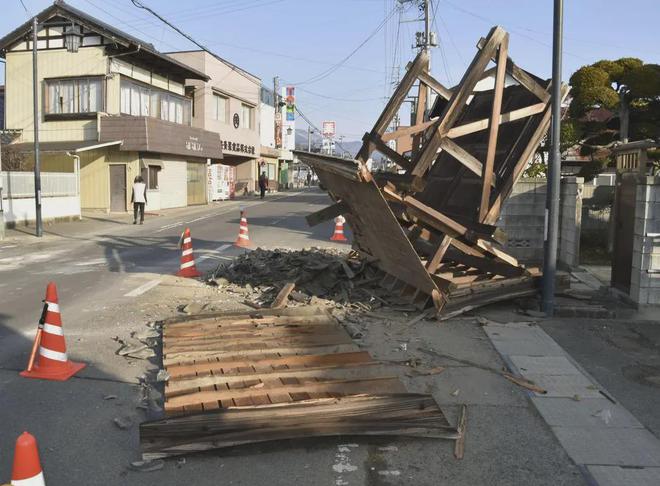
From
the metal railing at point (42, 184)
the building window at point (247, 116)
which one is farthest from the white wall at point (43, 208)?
the building window at point (247, 116)

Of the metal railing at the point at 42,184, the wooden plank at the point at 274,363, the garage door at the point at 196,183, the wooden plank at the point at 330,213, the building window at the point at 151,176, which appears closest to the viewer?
the wooden plank at the point at 274,363

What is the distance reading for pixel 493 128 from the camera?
25.5ft

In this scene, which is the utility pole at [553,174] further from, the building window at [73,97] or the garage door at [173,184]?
the garage door at [173,184]

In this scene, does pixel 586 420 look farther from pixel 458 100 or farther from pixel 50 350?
pixel 50 350

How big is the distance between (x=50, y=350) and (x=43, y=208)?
59.1 feet

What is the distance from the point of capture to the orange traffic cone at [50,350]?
5645 mm

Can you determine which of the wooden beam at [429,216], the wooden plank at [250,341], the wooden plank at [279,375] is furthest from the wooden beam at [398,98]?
the wooden plank at [279,375]

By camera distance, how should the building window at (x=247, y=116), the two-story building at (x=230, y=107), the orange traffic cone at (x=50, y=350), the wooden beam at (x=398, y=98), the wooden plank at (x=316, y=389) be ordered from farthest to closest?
the building window at (x=247, y=116) → the two-story building at (x=230, y=107) → the wooden beam at (x=398, y=98) → the orange traffic cone at (x=50, y=350) → the wooden plank at (x=316, y=389)

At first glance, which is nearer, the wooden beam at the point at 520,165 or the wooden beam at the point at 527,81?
the wooden beam at the point at 520,165

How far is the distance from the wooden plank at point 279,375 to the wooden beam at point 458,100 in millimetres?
2635

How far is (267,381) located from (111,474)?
65.1 inches

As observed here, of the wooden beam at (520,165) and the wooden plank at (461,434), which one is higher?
the wooden beam at (520,165)

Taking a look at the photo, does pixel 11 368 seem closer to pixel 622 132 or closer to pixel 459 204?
pixel 459 204

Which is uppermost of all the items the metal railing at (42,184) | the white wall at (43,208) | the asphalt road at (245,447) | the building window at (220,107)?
the building window at (220,107)
